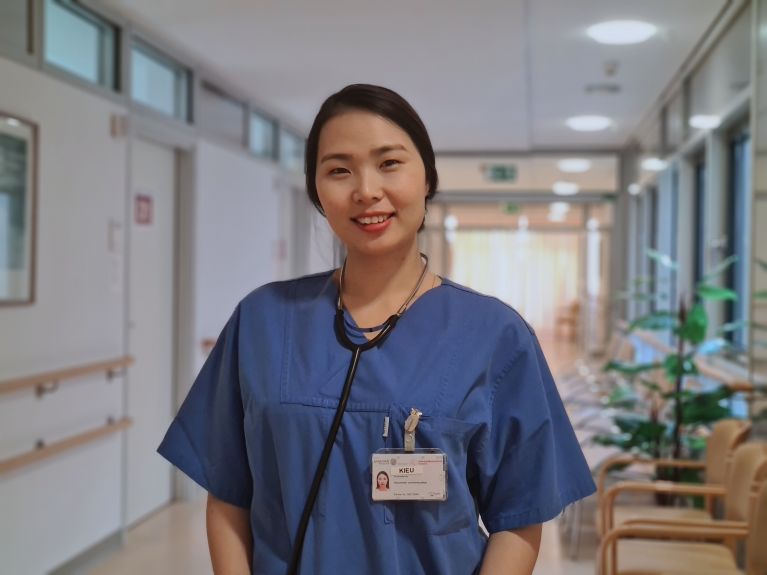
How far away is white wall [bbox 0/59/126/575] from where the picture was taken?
337 centimetres

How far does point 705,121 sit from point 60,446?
378cm

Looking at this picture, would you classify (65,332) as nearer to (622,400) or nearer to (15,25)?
(15,25)

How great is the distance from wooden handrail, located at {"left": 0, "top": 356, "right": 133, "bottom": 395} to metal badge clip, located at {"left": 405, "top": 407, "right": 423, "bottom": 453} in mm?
2451

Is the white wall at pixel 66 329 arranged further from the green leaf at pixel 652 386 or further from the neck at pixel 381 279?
the green leaf at pixel 652 386

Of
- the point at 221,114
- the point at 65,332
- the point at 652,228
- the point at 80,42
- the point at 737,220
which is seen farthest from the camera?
the point at 652,228

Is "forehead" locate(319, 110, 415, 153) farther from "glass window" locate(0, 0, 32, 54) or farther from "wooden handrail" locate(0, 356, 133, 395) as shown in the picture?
"glass window" locate(0, 0, 32, 54)

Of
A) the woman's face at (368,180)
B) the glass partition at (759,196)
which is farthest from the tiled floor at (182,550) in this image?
the woman's face at (368,180)

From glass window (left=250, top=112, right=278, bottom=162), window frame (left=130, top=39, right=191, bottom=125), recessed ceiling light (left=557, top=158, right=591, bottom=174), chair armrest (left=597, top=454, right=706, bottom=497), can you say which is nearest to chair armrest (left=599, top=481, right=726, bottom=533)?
chair armrest (left=597, top=454, right=706, bottom=497)

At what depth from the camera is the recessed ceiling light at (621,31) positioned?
4.50m

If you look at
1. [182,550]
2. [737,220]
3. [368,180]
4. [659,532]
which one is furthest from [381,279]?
[737,220]

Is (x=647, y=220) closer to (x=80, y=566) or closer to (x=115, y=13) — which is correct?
(x=115, y=13)

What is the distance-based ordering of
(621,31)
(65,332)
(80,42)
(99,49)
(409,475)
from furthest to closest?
(621,31) → (99,49) → (80,42) → (65,332) → (409,475)

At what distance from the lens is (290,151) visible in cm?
775

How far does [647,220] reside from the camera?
802 cm
